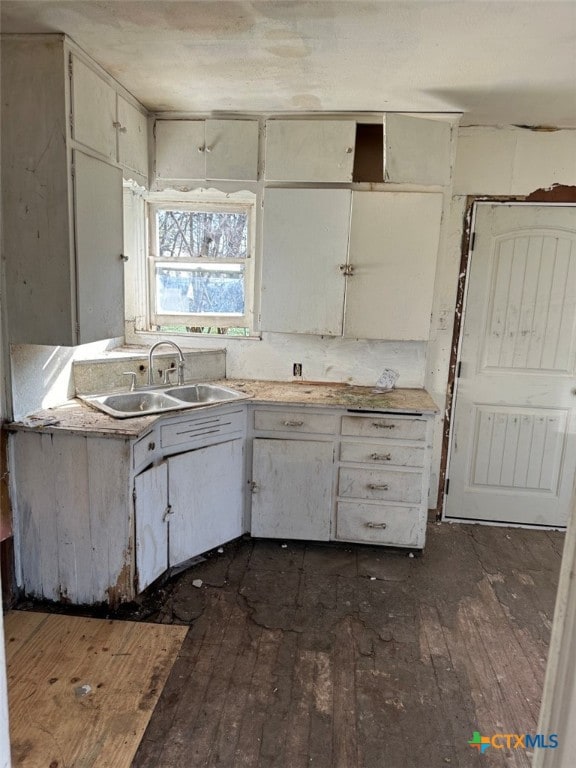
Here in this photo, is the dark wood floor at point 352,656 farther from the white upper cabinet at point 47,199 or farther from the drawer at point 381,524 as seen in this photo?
the white upper cabinet at point 47,199

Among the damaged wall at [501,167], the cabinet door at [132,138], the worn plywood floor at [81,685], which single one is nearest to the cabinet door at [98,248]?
the cabinet door at [132,138]

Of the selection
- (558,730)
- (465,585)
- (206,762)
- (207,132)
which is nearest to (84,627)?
(206,762)

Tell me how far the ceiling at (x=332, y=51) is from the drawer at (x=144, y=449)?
1693 millimetres

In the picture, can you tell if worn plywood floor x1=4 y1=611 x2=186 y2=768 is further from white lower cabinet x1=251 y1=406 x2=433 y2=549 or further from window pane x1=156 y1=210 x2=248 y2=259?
window pane x1=156 y1=210 x2=248 y2=259

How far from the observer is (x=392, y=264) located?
115 inches

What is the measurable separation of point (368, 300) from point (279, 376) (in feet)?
2.61

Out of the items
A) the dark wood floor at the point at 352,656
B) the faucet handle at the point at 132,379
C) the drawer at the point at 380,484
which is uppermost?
the faucet handle at the point at 132,379

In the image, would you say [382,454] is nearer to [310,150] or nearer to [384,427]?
[384,427]

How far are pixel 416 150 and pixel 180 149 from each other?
1.37 metres

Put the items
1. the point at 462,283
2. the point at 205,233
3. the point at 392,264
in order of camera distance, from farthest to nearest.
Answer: the point at 205,233 < the point at 462,283 < the point at 392,264

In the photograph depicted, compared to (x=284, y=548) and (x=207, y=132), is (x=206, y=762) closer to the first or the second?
(x=284, y=548)

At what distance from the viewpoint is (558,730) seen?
66 cm

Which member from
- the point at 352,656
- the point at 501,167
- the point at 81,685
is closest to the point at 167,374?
the point at 81,685

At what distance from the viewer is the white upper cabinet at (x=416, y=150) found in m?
2.79
